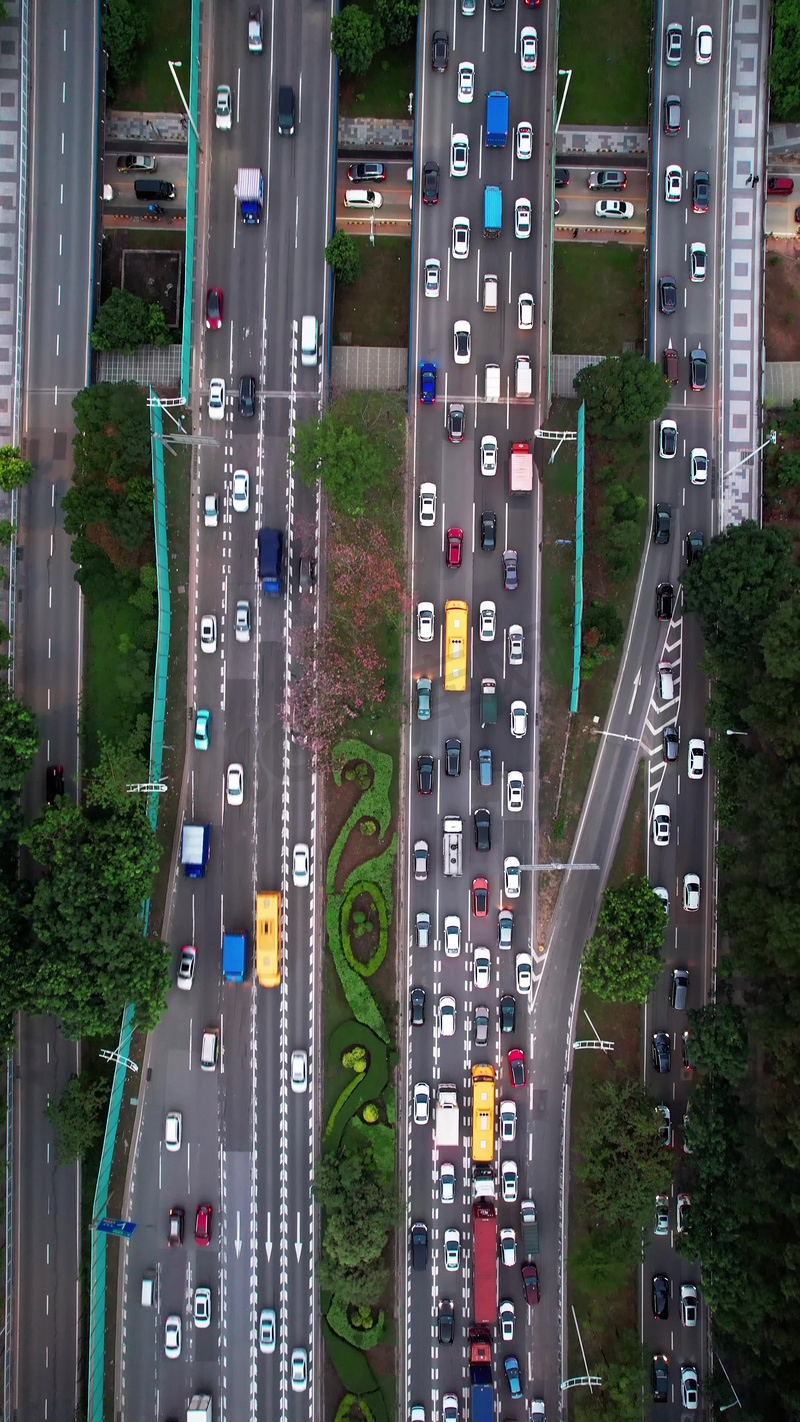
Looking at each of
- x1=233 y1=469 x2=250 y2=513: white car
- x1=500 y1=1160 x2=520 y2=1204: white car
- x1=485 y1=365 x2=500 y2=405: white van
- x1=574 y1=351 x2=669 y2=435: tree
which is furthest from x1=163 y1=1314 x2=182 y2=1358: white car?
x1=574 y1=351 x2=669 y2=435: tree

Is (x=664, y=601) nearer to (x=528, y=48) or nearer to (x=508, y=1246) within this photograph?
(x=528, y=48)

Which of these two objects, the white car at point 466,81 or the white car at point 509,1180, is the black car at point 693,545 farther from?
the white car at point 509,1180

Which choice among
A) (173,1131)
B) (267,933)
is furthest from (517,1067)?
(173,1131)

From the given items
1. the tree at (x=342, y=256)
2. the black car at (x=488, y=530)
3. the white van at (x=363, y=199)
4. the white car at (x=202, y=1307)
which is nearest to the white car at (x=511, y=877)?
the black car at (x=488, y=530)

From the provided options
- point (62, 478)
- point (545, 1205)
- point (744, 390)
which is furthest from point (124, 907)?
point (744, 390)

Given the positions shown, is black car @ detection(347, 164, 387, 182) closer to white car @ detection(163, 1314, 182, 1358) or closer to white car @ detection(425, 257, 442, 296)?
white car @ detection(425, 257, 442, 296)

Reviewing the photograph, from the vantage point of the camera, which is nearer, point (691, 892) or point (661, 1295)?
point (661, 1295)

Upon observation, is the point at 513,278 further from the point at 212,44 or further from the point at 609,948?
the point at 609,948
